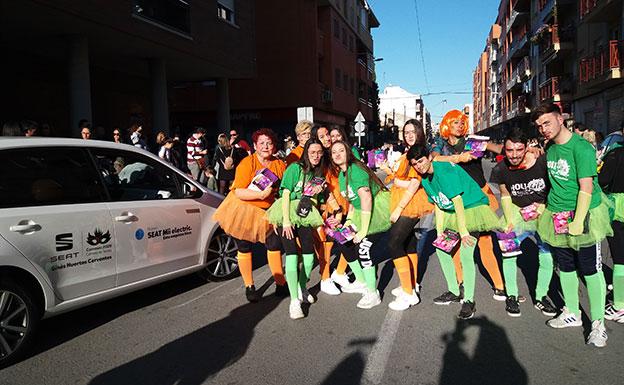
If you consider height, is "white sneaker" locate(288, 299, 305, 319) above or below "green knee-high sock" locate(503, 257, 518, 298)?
below

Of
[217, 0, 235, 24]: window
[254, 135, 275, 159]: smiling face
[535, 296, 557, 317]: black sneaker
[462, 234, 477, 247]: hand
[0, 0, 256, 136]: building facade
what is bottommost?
[535, 296, 557, 317]: black sneaker

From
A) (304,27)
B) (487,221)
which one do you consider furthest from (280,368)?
(304,27)

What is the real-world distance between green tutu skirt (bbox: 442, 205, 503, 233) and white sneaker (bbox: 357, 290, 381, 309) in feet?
3.56

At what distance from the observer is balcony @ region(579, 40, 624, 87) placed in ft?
61.8

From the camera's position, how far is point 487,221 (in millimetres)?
4367

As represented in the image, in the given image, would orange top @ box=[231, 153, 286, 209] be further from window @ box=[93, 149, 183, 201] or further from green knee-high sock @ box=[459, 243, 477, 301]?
green knee-high sock @ box=[459, 243, 477, 301]

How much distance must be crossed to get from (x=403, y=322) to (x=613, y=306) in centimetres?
191

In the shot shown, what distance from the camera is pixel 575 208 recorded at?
383 cm

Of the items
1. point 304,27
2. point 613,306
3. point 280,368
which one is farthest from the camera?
point 304,27

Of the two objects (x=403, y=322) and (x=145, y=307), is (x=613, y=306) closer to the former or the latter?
(x=403, y=322)

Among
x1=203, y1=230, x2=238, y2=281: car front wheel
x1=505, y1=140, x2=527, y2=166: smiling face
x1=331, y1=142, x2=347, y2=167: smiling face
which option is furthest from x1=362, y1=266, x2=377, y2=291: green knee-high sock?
x1=203, y1=230, x2=238, y2=281: car front wheel

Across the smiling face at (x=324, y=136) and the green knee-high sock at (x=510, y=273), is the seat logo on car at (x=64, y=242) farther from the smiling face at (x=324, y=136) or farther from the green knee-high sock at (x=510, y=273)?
the green knee-high sock at (x=510, y=273)

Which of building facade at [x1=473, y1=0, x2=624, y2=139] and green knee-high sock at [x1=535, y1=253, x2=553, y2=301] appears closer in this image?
green knee-high sock at [x1=535, y1=253, x2=553, y2=301]

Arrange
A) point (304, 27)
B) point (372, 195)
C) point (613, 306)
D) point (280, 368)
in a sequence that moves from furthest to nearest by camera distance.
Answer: point (304, 27)
point (372, 195)
point (613, 306)
point (280, 368)
